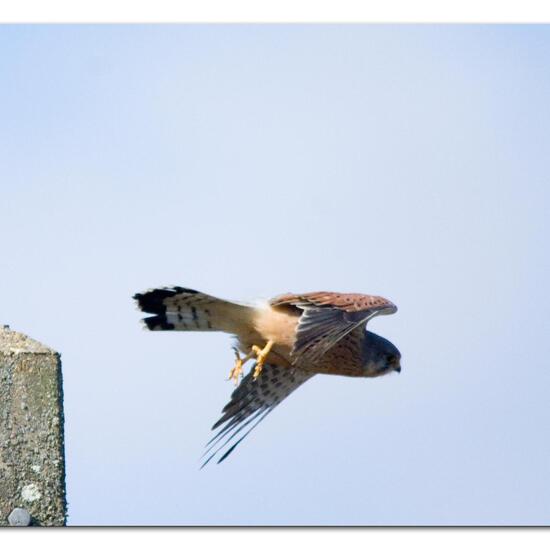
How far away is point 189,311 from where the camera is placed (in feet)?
14.3

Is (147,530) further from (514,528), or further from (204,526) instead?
(514,528)

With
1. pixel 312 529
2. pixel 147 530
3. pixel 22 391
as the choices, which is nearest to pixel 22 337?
pixel 22 391

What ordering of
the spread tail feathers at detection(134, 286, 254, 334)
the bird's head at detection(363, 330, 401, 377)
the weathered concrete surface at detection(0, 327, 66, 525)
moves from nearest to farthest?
the weathered concrete surface at detection(0, 327, 66, 525) < the spread tail feathers at detection(134, 286, 254, 334) < the bird's head at detection(363, 330, 401, 377)

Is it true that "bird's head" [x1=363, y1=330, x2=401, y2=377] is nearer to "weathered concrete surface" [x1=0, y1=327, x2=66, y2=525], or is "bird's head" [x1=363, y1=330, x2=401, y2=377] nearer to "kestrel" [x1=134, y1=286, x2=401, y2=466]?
"kestrel" [x1=134, y1=286, x2=401, y2=466]

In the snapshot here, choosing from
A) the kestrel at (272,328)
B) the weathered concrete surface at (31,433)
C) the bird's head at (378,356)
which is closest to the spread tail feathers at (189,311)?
the kestrel at (272,328)

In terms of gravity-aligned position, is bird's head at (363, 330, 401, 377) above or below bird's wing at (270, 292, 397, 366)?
below

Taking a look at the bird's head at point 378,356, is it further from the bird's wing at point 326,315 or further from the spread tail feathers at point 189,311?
the spread tail feathers at point 189,311

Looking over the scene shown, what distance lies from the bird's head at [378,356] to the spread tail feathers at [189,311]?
2.58 feet

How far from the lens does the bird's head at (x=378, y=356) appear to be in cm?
484

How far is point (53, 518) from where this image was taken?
2.63 metres

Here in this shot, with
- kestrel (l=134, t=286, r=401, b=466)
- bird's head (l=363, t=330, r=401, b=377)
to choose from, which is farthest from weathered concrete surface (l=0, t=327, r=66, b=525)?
bird's head (l=363, t=330, r=401, b=377)

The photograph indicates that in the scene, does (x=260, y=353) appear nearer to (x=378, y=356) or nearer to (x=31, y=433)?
(x=378, y=356)

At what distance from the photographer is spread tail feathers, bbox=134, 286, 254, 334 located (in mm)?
4238

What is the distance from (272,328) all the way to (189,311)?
1.27 ft
